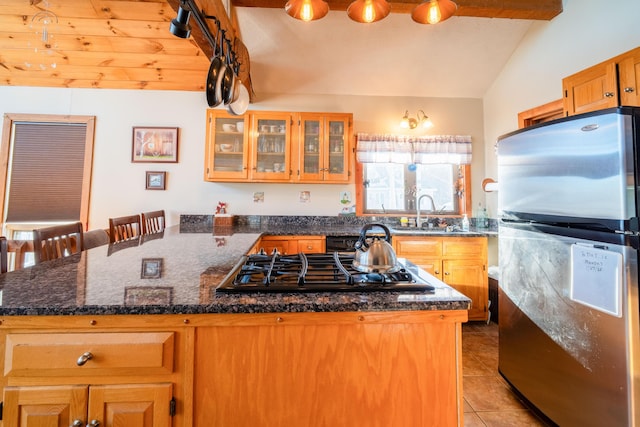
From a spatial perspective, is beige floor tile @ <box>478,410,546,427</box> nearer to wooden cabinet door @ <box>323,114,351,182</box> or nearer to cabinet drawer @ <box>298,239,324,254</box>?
cabinet drawer @ <box>298,239,324,254</box>

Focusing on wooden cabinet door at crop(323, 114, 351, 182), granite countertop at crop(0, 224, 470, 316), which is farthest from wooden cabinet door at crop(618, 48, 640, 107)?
wooden cabinet door at crop(323, 114, 351, 182)

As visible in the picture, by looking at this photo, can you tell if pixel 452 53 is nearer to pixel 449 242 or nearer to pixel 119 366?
pixel 449 242

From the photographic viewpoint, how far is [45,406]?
2.39 feet

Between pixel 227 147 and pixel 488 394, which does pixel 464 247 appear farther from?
pixel 227 147

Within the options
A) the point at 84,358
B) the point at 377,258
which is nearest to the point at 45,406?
the point at 84,358

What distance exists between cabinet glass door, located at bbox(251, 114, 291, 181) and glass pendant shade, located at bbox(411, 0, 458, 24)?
5.28ft

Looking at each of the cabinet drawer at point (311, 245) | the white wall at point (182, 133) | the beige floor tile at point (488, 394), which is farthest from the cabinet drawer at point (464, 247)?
the cabinet drawer at point (311, 245)

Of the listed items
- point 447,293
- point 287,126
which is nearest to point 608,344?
point 447,293

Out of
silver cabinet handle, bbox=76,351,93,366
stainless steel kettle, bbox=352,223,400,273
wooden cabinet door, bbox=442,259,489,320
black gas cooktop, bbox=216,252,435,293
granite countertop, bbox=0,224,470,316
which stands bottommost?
wooden cabinet door, bbox=442,259,489,320

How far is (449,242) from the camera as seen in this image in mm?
2625

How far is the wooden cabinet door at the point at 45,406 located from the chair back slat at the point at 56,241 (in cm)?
81

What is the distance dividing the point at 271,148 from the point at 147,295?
232cm

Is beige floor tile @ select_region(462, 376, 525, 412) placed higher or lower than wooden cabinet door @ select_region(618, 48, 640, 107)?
lower

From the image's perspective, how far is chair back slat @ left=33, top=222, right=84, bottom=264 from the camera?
4.28 ft
